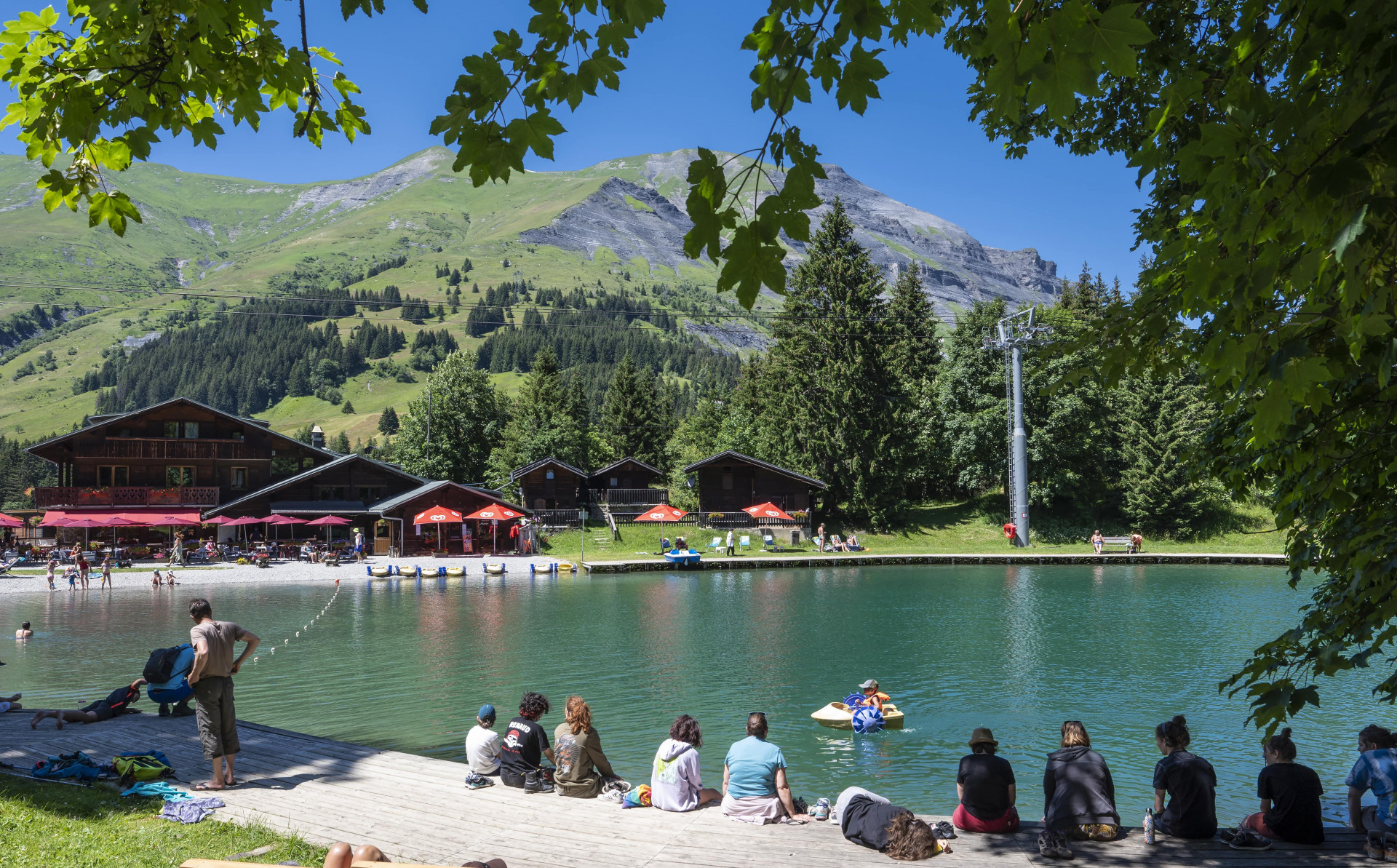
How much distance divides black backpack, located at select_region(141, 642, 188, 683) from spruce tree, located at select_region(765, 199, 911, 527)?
4905 cm

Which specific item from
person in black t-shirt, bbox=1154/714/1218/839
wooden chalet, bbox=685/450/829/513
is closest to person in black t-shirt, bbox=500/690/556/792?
person in black t-shirt, bbox=1154/714/1218/839

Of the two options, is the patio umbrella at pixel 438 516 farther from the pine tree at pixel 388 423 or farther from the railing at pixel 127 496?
the pine tree at pixel 388 423

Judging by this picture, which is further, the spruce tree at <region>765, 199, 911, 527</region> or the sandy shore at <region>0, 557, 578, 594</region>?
the spruce tree at <region>765, 199, 911, 527</region>

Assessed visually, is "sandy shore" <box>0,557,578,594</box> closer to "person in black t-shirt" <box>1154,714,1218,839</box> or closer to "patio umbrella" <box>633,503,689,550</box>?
"patio umbrella" <box>633,503,689,550</box>

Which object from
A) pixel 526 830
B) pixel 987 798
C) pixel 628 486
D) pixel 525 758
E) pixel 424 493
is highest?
pixel 628 486

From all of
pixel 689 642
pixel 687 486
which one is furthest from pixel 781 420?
pixel 689 642

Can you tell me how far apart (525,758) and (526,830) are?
1720 mm

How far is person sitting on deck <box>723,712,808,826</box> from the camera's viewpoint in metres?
8.16

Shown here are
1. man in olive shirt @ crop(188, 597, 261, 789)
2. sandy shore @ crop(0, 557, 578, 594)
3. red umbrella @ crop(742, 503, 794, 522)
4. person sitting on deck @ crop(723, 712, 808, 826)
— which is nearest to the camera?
person sitting on deck @ crop(723, 712, 808, 826)

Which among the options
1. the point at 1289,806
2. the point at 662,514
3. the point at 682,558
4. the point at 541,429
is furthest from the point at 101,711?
the point at 541,429

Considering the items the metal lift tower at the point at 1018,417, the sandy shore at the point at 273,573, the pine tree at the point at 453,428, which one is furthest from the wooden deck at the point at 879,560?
the pine tree at the point at 453,428

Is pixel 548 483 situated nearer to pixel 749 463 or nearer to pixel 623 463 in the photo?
pixel 623 463

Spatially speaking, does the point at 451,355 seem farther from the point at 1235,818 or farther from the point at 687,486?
the point at 1235,818

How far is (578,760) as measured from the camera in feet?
29.6
